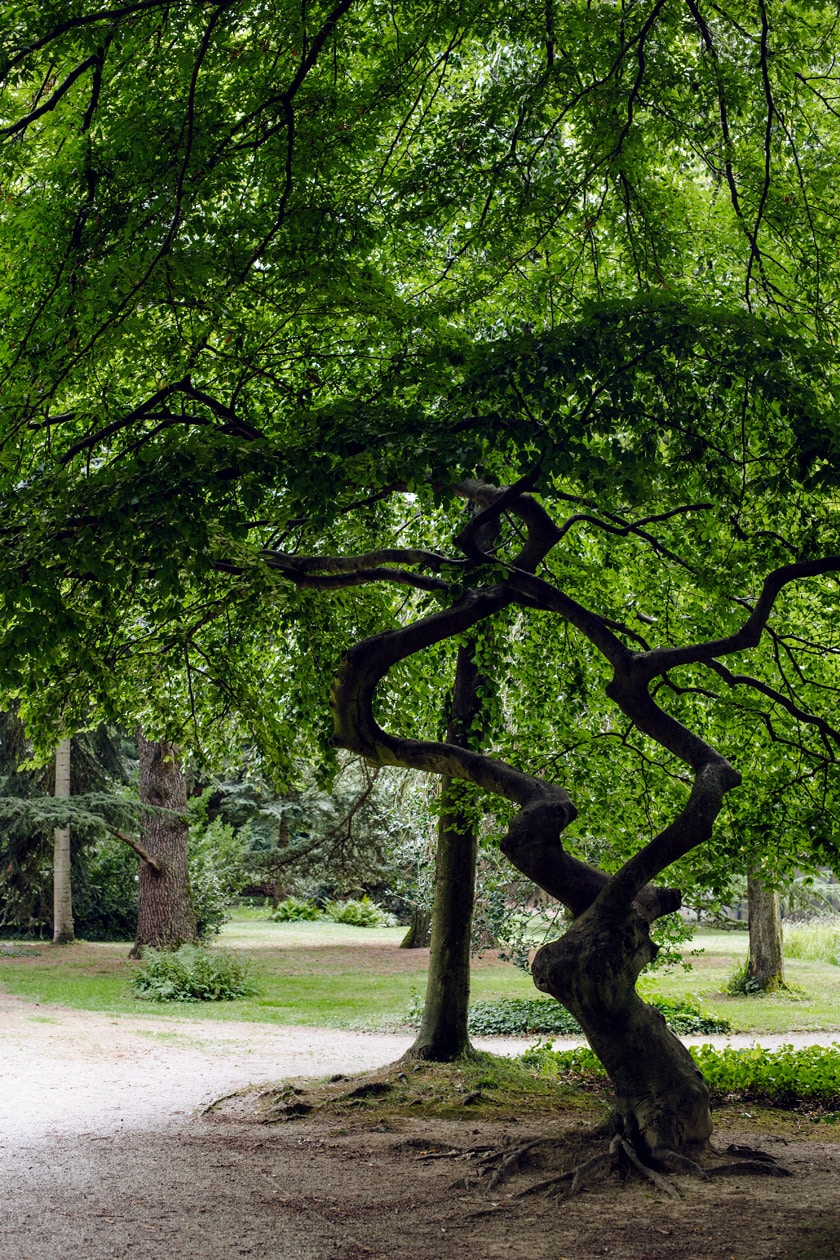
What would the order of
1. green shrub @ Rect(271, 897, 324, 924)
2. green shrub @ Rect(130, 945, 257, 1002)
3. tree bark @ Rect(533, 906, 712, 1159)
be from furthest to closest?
green shrub @ Rect(271, 897, 324, 924) < green shrub @ Rect(130, 945, 257, 1002) < tree bark @ Rect(533, 906, 712, 1159)

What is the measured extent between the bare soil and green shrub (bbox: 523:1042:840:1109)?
2.51 feet

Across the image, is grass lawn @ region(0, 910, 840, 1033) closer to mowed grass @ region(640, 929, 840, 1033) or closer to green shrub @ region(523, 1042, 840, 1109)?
mowed grass @ region(640, 929, 840, 1033)

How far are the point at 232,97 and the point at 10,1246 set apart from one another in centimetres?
703

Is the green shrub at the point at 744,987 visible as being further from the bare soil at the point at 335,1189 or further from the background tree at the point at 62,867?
the background tree at the point at 62,867

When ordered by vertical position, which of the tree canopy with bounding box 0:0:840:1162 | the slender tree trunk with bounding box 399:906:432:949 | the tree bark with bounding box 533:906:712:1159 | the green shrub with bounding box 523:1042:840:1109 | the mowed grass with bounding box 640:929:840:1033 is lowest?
the slender tree trunk with bounding box 399:906:432:949

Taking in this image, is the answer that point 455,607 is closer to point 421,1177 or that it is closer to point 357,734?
point 357,734

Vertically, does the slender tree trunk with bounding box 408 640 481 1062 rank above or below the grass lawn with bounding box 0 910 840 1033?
above

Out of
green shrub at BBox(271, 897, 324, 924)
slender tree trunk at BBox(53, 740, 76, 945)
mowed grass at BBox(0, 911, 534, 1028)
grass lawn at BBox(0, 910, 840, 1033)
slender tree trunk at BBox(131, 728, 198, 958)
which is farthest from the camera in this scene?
green shrub at BBox(271, 897, 324, 924)

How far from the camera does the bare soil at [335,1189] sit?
5645 mm

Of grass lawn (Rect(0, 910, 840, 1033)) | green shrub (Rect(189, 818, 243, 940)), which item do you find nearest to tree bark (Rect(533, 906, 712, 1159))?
grass lawn (Rect(0, 910, 840, 1033))

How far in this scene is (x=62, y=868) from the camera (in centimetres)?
2369

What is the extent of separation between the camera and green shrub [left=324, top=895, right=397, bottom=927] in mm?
35625

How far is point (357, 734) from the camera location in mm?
8172

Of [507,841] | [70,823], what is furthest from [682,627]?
[70,823]
